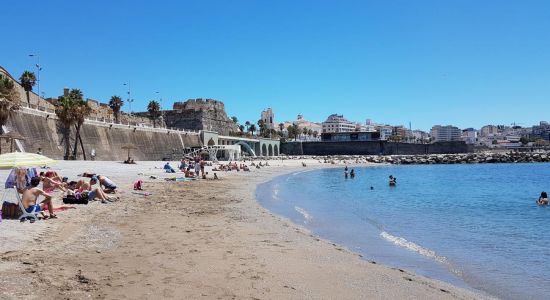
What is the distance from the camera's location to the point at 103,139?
1959 inches

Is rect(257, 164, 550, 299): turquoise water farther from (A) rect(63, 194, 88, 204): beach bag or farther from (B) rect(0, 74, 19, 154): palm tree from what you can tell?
(B) rect(0, 74, 19, 154): palm tree

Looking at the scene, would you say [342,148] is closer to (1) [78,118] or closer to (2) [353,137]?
(2) [353,137]

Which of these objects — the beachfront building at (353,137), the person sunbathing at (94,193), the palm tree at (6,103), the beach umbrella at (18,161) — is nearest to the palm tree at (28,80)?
the palm tree at (6,103)

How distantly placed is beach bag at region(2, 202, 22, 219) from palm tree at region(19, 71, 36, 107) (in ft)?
170

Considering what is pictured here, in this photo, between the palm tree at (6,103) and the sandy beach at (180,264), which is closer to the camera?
the sandy beach at (180,264)

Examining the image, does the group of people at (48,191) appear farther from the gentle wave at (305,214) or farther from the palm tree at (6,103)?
the palm tree at (6,103)

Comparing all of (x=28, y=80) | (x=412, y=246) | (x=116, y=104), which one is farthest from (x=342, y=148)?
(x=412, y=246)

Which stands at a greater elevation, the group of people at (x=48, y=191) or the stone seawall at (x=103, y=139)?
the stone seawall at (x=103, y=139)

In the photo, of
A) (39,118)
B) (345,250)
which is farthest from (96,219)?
(39,118)

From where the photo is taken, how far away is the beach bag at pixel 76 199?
13984mm

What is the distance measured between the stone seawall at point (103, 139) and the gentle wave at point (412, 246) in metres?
33.0

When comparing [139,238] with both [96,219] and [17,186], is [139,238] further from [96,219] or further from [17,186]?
[17,186]

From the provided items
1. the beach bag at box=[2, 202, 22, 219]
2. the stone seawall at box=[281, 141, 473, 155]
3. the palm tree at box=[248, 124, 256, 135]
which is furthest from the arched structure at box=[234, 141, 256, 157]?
the beach bag at box=[2, 202, 22, 219]

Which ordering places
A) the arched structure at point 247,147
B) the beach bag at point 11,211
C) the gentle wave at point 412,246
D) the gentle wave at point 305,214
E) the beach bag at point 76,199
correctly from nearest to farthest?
the gentle wave at point 412,246 < the beach bag at point 11,211 < the beach bag at point 76,199 < the gentle wave at point 305,214 < the arched structure at point 247,147
